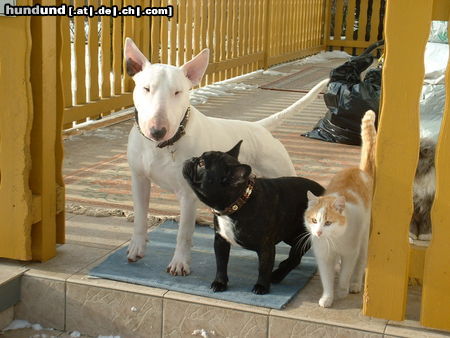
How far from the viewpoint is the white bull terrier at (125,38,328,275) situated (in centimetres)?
305

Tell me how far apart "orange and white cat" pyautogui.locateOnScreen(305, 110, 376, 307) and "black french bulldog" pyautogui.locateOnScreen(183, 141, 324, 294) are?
147 millimetres

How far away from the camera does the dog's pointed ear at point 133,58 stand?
Result: 3.20 m

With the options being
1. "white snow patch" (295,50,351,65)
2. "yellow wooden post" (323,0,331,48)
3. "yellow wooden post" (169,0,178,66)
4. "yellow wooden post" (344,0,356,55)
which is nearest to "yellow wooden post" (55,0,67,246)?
"yellow wooden post" (169,0,178,66)

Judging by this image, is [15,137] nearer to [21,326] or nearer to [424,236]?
[21,326]

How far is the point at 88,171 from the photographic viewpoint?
529 cm

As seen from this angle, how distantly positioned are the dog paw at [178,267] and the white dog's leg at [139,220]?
20 cm

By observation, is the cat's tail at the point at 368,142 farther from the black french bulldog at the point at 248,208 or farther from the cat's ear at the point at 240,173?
the cat's ear at the point at 240,173

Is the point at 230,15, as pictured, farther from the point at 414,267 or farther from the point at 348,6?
the point at 414,267

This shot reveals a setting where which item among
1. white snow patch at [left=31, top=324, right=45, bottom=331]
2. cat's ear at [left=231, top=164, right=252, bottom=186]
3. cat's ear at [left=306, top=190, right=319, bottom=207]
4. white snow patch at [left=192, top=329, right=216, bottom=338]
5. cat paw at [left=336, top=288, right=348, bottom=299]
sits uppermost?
cat's ear at [left=231, top=164, right=252, bottom=186]

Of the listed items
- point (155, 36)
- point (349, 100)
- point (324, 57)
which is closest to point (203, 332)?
point (349, 100)

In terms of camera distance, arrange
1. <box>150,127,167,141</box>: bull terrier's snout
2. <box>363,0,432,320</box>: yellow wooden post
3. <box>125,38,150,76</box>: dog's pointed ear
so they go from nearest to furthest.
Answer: <box>363,0,432,320</box>: yellow wooden post → <box>150,127,167,141</box>: bull terrier's snout → <box>125,38,150,76</box>: dog's pointed ear

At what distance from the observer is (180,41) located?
8.73m

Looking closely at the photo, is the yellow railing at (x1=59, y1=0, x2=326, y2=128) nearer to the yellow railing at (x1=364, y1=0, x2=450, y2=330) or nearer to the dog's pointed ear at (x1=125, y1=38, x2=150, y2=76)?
the dog's pointed ear at (x1=125, y1=38, x2=150, y2=76)

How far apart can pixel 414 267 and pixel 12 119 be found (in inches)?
73.0
